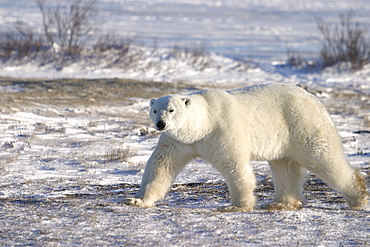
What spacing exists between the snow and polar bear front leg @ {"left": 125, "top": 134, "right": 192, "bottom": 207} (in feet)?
0.56

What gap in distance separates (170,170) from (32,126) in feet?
14.7

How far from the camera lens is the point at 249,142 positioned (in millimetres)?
4637

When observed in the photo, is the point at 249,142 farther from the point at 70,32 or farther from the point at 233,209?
the point at 70,32

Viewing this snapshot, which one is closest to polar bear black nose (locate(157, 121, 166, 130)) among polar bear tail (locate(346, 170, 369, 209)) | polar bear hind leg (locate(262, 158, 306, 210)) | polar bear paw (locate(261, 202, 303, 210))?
polar bear paw (locate(261, 202, 303, 210))

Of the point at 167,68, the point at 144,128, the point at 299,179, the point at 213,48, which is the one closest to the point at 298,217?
the point at 299,179

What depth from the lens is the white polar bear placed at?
14.6ft

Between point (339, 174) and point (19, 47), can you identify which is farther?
point (19, 47)

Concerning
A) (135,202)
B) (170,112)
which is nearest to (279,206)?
(135,202)

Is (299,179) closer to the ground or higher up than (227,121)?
closer to the ground

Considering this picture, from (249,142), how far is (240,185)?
0.42 m

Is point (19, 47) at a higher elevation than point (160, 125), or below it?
higher

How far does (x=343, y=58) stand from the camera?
18703 millimetres

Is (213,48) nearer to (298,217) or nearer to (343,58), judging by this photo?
(343,58)

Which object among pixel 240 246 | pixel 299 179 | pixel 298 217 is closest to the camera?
pixel 240 246
